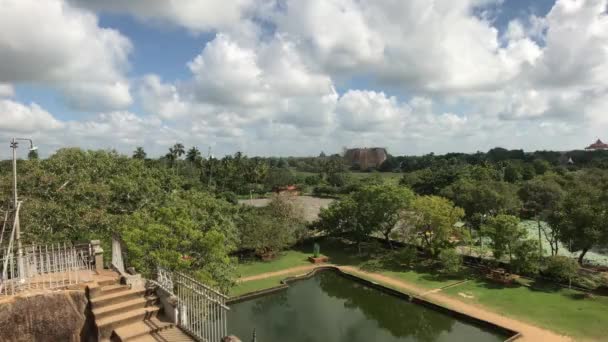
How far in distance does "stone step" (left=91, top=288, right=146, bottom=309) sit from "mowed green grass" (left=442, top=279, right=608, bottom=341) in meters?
15.3

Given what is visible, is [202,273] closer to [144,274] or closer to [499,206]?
[144,274]

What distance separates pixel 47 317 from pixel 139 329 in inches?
85.2

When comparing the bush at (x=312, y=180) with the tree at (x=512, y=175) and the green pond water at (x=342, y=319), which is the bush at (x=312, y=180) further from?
the green pond water at (x=342, y=319)

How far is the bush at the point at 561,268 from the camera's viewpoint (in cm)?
1908

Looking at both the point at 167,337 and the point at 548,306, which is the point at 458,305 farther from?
the point at 167,337

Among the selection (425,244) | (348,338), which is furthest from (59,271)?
(425,244)

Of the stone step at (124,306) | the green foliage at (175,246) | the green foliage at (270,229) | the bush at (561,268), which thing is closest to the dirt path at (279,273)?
the green foliage at (270,229)

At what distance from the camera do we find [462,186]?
33875 mm

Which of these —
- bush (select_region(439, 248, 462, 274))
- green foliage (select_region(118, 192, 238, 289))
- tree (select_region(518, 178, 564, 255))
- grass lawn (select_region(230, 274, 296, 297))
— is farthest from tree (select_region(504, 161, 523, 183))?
green foliage (select_region(118, 192, 238, 289))

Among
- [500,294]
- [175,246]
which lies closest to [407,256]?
[500,294]

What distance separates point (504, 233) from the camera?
68.9 feet

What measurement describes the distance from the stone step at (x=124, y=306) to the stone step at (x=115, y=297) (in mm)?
77

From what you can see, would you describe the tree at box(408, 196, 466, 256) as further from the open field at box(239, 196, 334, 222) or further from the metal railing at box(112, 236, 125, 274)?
the metal railing at box(112, 236, 125, 274)

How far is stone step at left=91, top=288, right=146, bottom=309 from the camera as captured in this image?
28.6 feet
